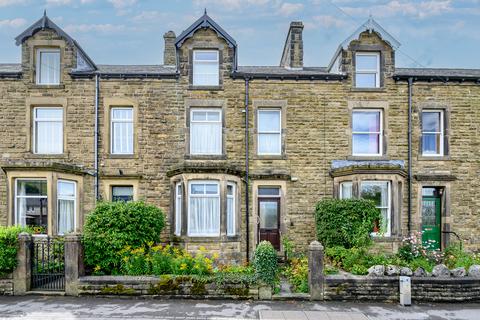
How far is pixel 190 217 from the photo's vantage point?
15195 mm

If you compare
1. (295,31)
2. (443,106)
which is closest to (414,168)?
(443,106)

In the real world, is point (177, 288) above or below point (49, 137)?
below

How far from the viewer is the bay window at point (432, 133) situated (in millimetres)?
16500

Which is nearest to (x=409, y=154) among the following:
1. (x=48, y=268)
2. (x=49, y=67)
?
(x=48, y=268)

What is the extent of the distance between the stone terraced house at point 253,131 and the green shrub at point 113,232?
3.12 meters

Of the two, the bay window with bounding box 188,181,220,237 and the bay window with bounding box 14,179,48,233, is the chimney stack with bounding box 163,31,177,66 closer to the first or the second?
the bay window with bounding box 188,181,220,237

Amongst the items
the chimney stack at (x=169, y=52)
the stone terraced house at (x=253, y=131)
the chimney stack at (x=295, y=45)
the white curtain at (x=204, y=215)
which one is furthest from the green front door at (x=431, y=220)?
the chimney stack at (x=169, y=52)

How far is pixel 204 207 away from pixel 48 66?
8793mm

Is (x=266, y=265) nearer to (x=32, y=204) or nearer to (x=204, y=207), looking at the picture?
(x=204, y=207)

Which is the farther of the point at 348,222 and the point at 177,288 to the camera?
the point at 348,222

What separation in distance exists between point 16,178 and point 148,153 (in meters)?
4.95

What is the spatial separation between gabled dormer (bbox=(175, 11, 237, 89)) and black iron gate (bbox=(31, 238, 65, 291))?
8.08m

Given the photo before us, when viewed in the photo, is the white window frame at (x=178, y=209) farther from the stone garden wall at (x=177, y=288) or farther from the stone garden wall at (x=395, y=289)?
the stone garden wall at (x=395, y=289)

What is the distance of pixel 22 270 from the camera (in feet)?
36.2
